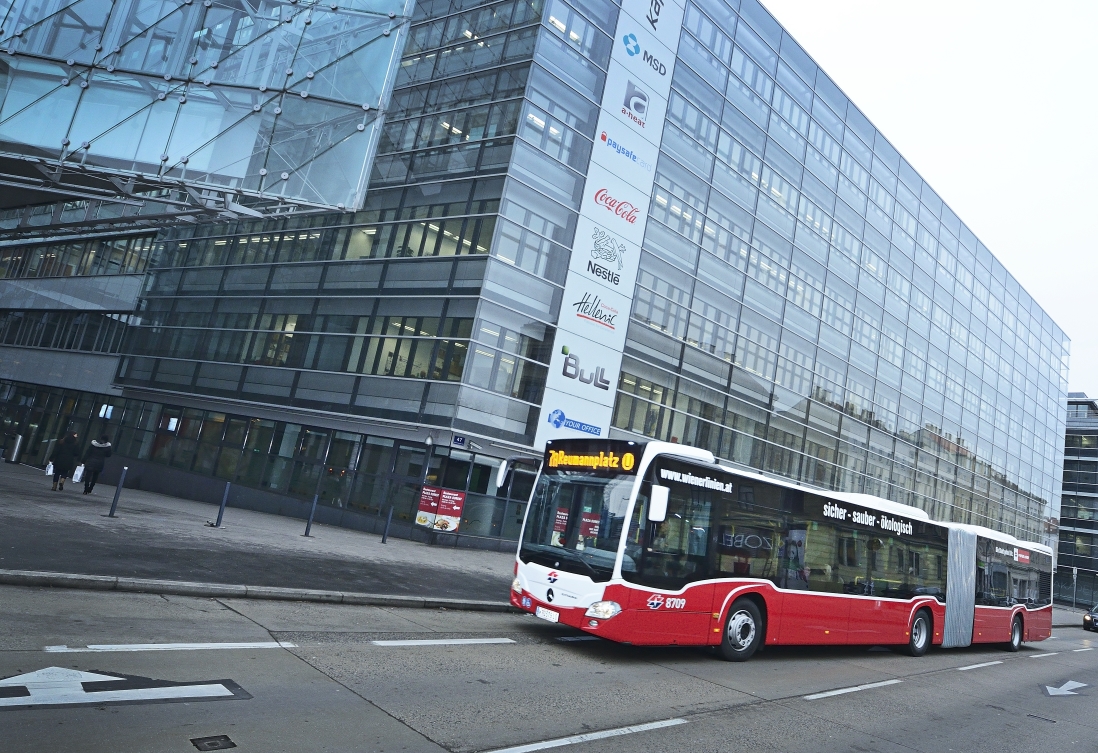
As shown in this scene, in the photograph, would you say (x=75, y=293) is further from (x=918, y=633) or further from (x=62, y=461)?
(x=918, y=633)

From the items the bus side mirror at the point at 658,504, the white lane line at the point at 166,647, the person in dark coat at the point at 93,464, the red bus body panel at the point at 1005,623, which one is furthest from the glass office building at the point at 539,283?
the red bus body panel at the point at 1005,623

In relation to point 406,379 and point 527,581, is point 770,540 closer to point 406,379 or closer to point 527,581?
point 527,581

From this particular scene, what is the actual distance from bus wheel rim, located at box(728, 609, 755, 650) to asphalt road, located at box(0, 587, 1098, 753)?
34 cm

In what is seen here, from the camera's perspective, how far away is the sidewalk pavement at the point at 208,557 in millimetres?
9961

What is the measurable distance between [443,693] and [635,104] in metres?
25.0

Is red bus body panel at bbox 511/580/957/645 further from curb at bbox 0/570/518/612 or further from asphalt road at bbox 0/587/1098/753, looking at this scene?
curb at bbox 0/570/518/612

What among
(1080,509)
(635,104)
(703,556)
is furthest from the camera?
(1080,509)

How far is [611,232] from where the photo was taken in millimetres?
26922

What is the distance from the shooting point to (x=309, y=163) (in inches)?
695

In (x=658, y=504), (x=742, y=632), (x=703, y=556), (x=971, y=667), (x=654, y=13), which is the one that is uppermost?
(x=654, y=13)

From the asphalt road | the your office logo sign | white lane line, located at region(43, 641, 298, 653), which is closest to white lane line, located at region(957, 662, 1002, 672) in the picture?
the asphalt road

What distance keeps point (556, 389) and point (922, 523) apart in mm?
12314

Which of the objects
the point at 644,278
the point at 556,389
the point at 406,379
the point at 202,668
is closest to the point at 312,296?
the point at 406,379

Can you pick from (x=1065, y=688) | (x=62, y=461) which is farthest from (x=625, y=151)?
(x=1065, y=688)
